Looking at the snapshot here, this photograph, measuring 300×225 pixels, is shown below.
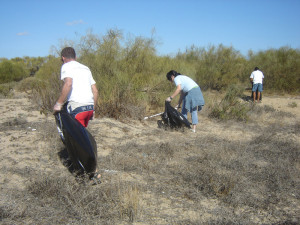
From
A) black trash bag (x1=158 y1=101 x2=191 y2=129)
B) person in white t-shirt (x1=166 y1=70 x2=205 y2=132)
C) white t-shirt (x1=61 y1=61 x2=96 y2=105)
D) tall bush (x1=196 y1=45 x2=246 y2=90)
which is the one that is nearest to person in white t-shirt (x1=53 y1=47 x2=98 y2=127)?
white t-shirt (x1=61 y1=61 x2=96 y2=105)

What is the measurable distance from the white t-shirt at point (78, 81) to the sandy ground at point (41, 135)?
1182mm

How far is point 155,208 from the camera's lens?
3.38m

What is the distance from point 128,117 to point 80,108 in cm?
425

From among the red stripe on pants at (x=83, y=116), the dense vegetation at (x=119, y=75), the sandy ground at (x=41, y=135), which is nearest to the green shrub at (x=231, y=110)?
the sandy ground at (x=41, y=135)

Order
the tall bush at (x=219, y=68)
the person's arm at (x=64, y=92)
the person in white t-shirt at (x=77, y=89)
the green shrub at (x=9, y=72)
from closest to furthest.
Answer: the person's arm at (x=64, y=92)
the person in white t-shirt at (x=77, y=89)
the tall bush at (x=219, y=68)
the green shrub at (x=9, y=72)

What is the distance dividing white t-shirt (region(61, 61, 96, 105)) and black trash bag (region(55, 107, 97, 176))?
27 centimetres

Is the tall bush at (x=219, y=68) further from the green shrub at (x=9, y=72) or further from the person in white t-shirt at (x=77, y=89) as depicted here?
the person in white t-shirt at (x=77, y=89)

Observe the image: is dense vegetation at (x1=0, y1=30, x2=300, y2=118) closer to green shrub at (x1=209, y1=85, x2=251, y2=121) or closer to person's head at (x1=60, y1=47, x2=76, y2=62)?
green shrub at (x1=209, y1=85, x2=251, y2=121)

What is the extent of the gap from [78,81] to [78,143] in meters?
0.82

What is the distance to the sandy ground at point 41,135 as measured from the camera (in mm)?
4223

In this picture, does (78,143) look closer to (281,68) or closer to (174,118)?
(174,118)

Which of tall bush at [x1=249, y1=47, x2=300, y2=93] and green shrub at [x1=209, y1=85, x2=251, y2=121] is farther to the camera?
tall bush at [x1=249, y1=47, x2=300, y2=93]

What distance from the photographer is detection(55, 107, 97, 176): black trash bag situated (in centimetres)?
364

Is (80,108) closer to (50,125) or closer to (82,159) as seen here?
(82,159)
